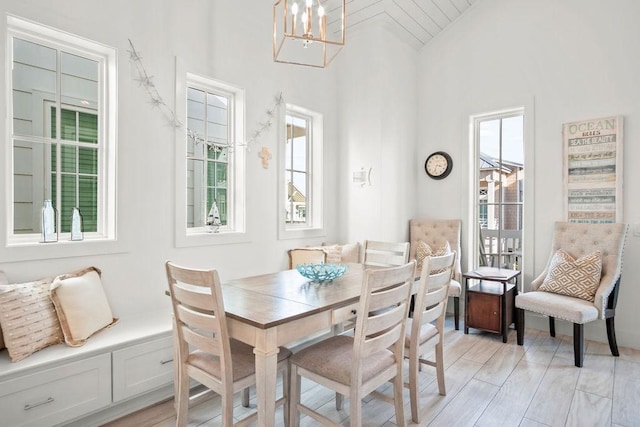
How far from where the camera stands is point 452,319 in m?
4.14

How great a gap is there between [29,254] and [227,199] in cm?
158

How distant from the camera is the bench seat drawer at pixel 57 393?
69.4 inches

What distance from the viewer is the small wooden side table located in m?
3.41

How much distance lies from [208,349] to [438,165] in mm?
3581

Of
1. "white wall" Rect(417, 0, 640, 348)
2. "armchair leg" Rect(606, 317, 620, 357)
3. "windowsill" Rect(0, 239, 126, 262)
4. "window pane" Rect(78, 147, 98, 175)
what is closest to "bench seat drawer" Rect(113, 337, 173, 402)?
"windowsill" Rect(0, 239, 126, 262)

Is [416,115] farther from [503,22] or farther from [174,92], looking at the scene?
[174,92]

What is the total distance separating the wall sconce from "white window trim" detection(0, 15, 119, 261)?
101 inches

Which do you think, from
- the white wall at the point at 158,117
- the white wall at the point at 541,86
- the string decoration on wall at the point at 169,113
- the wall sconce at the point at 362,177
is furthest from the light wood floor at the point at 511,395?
the string decoration on wall at the point at 169,113

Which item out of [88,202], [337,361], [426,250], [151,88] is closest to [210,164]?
[151,88]

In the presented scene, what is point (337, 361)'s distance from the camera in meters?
1.84

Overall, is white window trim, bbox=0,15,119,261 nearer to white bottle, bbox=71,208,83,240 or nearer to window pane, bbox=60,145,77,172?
white bottle, bbox=71,208,83,240

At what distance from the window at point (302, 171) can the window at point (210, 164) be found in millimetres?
663

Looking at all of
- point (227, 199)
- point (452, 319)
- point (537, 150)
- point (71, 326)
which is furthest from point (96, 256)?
point (537, 150)

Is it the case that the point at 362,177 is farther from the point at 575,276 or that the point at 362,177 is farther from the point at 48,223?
the point at 48,223
